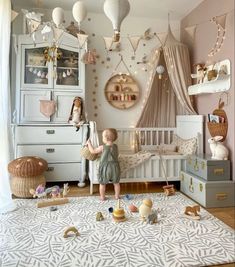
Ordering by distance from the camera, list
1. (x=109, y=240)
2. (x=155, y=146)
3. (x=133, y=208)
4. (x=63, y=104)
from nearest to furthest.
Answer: (x=109, y=240)
(x=133, y=208)
(x=63, y=104)
(x=155, y=146)

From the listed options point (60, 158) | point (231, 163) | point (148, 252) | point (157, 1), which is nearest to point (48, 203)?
point (60, 158)

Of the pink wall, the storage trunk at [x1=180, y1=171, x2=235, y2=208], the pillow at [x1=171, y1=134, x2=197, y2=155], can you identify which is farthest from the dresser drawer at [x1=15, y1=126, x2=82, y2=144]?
the pink wall

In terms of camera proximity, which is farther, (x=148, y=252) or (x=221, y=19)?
(x=221, y=19)

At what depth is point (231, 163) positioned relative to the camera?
288cm

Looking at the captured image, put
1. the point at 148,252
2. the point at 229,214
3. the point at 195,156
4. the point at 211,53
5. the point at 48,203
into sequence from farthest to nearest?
the point at 211,53 < the point at 195,156 < the point at 48,203 < the point at 229,214 < the point at 148,252

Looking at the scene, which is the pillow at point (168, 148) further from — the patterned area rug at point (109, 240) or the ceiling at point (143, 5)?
the ceiling at point (143, 5)

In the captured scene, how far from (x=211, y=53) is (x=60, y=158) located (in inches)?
96.8

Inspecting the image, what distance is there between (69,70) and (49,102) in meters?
0.56

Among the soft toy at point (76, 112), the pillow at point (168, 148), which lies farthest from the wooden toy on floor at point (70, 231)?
the pillow at point (168, 148)

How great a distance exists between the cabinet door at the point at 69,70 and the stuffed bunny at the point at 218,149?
195 centimetres

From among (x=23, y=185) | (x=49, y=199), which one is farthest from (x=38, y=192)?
(x=23, y=185)

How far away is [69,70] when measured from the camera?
12.0 ft

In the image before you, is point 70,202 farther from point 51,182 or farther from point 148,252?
point 148,252

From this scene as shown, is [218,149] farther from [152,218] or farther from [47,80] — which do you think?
[47,80]
